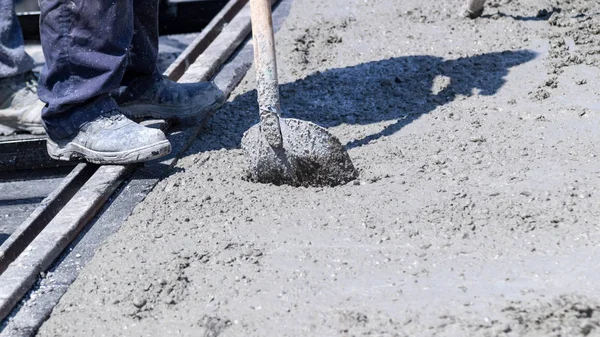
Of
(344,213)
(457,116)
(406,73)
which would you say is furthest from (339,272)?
(406,73)

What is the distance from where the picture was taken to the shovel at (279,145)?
9.23 feet

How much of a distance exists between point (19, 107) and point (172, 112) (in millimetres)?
1083

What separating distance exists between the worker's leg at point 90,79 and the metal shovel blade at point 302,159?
0.36 m

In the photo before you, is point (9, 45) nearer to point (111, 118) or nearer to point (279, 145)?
point (111, 118)

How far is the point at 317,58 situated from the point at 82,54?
1.42m

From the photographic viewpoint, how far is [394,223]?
2.52m

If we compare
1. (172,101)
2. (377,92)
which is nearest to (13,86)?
(172,101)

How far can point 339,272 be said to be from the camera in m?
2.29

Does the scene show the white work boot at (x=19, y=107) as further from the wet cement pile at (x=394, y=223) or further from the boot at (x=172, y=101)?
the wet cement pile at (x=394, y=223)

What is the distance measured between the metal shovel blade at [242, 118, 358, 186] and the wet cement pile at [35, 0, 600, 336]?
0.06m

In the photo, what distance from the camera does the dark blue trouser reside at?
118 inches

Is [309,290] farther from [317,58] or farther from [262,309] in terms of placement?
[317,58]

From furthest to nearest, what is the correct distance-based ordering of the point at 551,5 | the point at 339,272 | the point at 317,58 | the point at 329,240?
the point at 551,5 < the point at 317,58 < the point at 329,240 < the point at 339,272

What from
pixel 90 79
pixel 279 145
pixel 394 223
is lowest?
pixel 394 223
